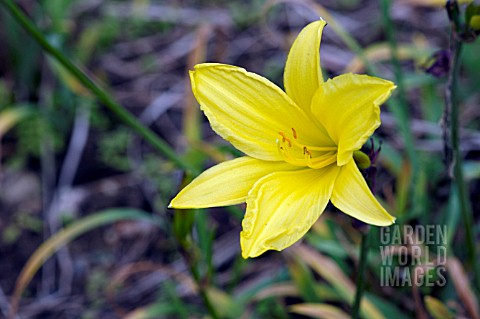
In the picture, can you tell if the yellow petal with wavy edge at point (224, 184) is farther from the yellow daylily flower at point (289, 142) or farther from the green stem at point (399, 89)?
the green stem at point (399, 89)

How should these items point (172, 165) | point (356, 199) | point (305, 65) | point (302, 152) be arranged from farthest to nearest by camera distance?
point (172, 165)
point (302, 152)
point (305, 65)
point (356, 199)

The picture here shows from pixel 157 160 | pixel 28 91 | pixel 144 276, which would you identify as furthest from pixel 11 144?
pixel 144 276

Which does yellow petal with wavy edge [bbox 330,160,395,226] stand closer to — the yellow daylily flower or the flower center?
the yellow daylily flower

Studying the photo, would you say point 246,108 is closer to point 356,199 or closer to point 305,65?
point 305,65

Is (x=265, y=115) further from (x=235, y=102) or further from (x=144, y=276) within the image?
(x=144, y=276)

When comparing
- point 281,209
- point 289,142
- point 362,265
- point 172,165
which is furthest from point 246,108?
point 172,165

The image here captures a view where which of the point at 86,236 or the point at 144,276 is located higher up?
the point at 86,236

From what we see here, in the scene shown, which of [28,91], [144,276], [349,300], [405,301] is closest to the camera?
[349,300]
